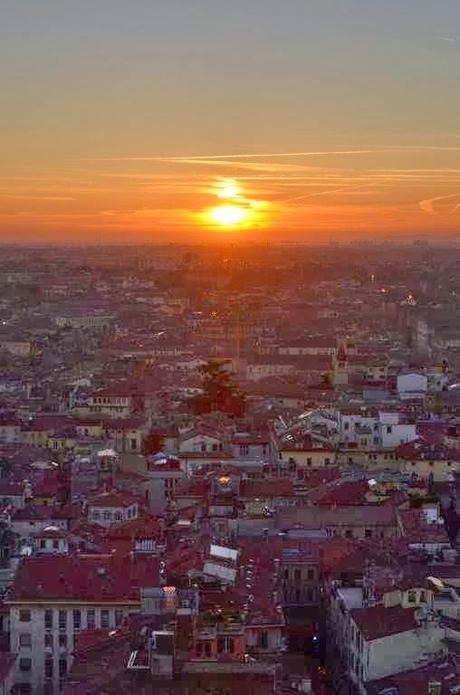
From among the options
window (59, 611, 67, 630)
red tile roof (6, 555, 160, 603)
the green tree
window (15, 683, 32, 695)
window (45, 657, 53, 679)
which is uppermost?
the green tree

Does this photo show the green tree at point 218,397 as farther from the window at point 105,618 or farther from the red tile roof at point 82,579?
the window at point 105,618

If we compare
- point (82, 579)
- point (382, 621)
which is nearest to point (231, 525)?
point (82, 579)

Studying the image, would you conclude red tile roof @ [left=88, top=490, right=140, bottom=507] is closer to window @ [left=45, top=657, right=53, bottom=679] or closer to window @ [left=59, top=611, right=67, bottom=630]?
window @ [left=59, top=611, right=67, bottom=630]

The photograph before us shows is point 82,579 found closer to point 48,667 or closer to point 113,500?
point 48,667

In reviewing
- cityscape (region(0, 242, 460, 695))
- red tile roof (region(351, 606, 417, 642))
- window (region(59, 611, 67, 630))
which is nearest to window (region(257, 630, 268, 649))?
cityscape (region(0, 242, 460, 695))

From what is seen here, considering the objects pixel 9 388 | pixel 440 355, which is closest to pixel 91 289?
pixel 440 355

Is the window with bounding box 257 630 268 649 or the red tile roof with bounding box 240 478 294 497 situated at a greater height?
the red tile roof with bounding box 240 478 294 497
